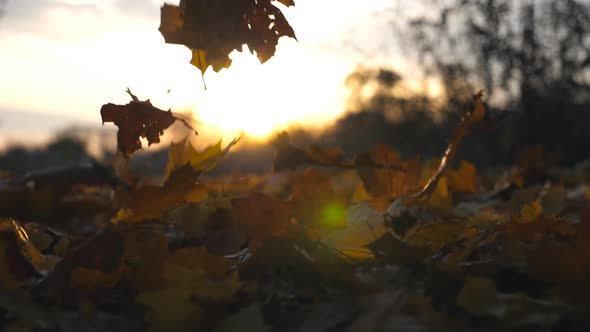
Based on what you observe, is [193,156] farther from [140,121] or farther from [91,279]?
[91,279]

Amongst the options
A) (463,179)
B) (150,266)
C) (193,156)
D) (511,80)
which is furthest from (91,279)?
(511,80)

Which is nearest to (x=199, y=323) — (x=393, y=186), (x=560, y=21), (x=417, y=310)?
(x=417, y=310)

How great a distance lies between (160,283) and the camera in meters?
0.87

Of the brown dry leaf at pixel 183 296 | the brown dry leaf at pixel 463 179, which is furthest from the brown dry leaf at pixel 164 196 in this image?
the brown dry leaf at pixel 463 179

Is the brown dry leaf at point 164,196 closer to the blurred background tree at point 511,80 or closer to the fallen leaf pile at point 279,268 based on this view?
the fallen leaf pile at point 279,268

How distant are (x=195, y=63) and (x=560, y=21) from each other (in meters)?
4.11

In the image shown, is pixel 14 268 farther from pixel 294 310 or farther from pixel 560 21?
pixel 560 21

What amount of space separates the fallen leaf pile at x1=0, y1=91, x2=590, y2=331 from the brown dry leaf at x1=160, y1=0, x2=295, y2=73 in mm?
151

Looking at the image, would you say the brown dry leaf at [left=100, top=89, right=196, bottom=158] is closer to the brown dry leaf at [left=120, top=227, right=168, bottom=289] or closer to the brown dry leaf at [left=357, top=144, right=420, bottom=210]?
the brown dry leaf at [left=120, top=227, right=168, bottom=289]

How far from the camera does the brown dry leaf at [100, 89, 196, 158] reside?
3.48 ft

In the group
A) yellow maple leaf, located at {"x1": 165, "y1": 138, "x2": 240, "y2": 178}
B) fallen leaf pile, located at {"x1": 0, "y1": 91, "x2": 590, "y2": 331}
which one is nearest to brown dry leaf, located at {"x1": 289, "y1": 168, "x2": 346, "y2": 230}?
fallen leaf pile, located at {"x1": 0, "y1": 91, "x2": 590, "y2": 331}

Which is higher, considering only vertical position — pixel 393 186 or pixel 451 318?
pixel 393 186

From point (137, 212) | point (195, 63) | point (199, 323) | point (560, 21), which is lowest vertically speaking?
point (199, 323)

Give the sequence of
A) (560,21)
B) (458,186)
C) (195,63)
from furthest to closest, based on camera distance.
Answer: (560,21), (458,186), (195,63)
